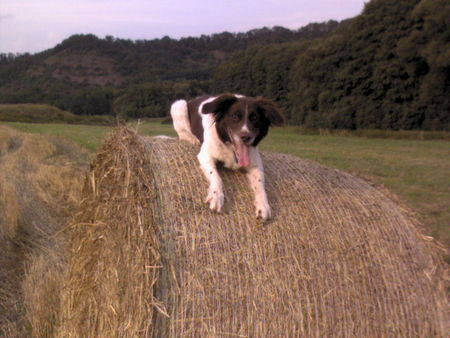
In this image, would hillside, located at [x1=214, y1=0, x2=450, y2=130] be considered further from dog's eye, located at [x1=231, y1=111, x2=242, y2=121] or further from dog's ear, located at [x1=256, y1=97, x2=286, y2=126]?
dog's eye, located at [x1=231, y1=111, x2=242, y2=121]

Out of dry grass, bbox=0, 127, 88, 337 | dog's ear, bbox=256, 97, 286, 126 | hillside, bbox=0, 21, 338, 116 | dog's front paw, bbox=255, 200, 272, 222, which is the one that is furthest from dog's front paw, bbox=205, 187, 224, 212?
hillside, bbox=0, 21, 338, 116

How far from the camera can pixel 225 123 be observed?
3.85 m

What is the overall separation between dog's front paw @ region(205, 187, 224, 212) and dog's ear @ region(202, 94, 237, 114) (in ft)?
2.05

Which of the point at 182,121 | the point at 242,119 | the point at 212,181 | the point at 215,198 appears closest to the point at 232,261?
the point at 215,198

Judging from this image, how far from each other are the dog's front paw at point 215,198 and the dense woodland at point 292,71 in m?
7.90

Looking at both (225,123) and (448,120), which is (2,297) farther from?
(448,120)

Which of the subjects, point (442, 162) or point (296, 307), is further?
point (442, 162)

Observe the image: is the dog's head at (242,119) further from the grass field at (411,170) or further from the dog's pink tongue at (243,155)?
the grass field at (411,170)

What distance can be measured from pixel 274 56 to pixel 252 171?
34.5 meters

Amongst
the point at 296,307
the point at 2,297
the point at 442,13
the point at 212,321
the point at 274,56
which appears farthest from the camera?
the point at 274,56

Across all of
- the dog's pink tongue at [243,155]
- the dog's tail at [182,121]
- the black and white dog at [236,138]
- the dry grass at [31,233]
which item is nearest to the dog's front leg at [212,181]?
the black and white dog at [236,138]

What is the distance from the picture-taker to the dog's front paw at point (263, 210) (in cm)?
365

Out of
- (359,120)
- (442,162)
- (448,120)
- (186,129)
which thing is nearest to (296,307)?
(186,129)

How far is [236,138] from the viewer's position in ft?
12.5
